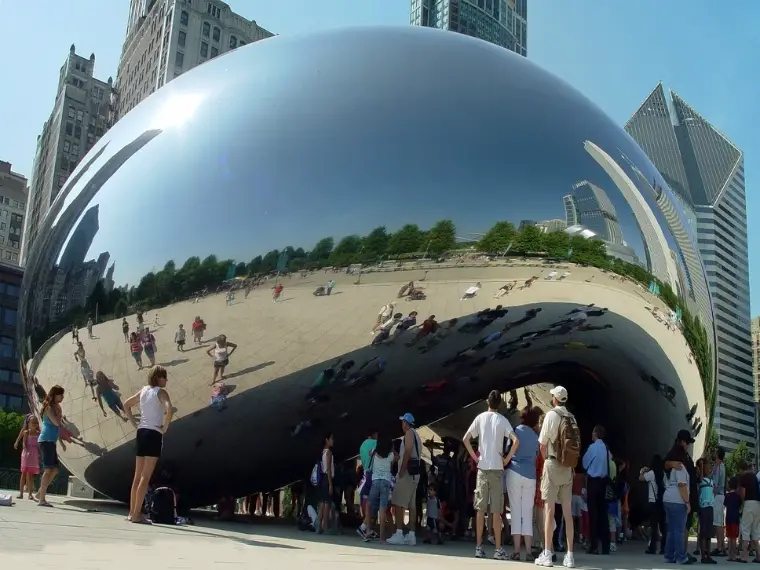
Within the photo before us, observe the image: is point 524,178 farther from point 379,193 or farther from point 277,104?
point 277,104

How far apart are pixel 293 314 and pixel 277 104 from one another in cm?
187

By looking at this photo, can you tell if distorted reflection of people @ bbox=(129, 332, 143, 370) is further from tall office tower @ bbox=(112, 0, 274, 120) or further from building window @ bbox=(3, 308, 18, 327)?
tall office tower @ bbox=(112, 0, 274, 120)

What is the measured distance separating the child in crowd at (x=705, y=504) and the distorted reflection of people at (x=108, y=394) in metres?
5.84

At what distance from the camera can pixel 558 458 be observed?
5824 mm

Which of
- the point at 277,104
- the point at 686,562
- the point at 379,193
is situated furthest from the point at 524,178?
the point at 686,562

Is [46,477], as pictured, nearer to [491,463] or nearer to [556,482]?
[491,463]

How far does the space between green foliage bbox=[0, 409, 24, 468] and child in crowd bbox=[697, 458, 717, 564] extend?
34.8 meters

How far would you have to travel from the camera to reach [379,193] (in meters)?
6.25

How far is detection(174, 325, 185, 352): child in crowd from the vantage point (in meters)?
6.28

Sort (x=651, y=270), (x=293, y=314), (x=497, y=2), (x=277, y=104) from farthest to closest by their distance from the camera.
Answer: (x=497, y=2) → (x=651, y=270) → (x=277, y=104) → (x=293, y=314)

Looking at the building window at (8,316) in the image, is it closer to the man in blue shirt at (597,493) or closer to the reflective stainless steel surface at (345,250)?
the reflective stainless steel surface at (345,250)

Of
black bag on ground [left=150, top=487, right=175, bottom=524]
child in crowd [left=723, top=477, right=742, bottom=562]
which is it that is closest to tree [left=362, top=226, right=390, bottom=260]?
black bag on ground [left=150, top=487, right=175, bottom=524]

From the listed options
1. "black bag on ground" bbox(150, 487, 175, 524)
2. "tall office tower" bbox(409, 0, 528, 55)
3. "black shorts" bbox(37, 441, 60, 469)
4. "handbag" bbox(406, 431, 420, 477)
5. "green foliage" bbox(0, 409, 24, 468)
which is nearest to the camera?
"black bag on ground" bbox(150, 487, 175, 524)

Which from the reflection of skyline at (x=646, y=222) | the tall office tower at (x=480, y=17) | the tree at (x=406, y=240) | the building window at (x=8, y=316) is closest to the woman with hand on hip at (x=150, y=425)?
the tree at (x=406, y=240)
